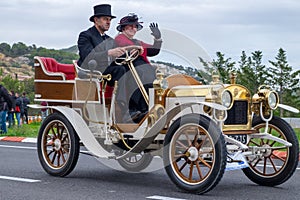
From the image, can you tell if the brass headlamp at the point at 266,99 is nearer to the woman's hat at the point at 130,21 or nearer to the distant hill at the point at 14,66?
the woman's hat at the point at 130,21

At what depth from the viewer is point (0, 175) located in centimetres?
886

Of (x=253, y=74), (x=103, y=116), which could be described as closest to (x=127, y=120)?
(x=103, y=116)

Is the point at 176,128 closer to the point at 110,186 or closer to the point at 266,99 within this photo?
the point at 266,99

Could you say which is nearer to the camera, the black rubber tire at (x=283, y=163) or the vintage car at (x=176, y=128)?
the vintage car at (x=176, y=128)

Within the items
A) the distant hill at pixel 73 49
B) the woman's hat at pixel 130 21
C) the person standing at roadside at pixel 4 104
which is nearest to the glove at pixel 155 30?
the woman's hat at pixel 130 21

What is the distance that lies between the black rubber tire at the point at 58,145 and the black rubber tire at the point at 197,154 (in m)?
1.69

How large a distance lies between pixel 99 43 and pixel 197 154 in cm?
232

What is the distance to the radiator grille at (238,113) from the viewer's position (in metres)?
A: 7.41

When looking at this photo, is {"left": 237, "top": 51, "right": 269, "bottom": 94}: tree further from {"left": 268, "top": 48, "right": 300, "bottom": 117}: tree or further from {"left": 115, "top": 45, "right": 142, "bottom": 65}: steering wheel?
{"left": 115, "top": 45, "right": 142, "bottom": 65}: steering wheel

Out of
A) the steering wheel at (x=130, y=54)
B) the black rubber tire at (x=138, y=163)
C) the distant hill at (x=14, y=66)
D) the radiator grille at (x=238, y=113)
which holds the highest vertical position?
the distant hill at (x=14, y=66)

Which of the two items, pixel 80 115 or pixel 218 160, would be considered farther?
pixel 80 115

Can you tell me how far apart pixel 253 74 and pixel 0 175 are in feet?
140

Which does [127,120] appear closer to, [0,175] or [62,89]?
[62,89]

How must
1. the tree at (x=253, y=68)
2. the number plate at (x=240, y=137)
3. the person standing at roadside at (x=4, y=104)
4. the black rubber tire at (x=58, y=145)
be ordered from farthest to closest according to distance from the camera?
the tree at (x=253, y=68)
the person standing at roadside at (x=4, y=104)
the black rubber tire at (x=58, y=145)
the number plate at (x=240, y=137)
